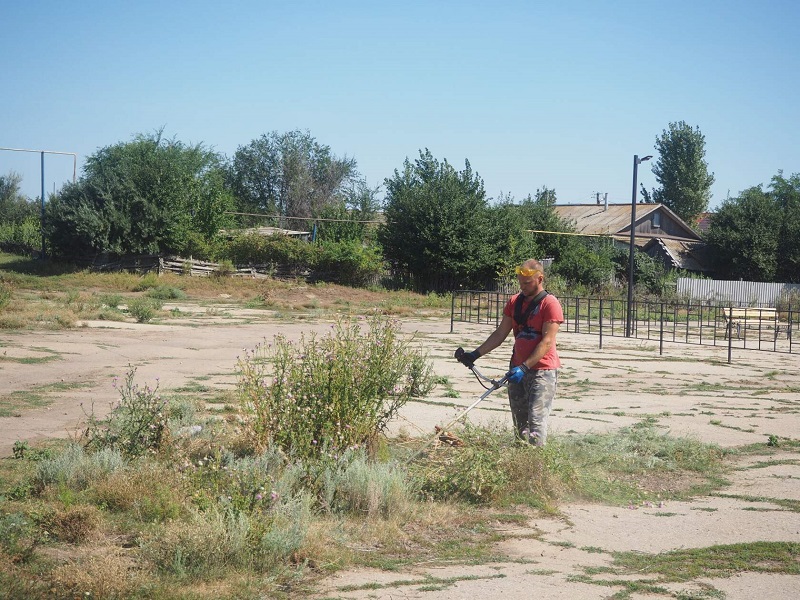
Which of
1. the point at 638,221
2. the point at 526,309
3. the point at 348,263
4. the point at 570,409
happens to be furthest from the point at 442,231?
the point at 526,309

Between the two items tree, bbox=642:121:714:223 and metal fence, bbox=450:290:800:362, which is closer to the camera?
metal fence, bbox=450:290:800:362

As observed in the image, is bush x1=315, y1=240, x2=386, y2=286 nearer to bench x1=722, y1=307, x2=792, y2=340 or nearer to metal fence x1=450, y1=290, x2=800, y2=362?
metal fence x1=450, y1=290, x2=800, y2=362

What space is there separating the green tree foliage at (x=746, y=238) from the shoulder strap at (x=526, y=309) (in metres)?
49.9

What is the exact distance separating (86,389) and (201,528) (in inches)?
295

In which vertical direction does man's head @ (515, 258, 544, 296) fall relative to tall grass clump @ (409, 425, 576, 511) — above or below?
above

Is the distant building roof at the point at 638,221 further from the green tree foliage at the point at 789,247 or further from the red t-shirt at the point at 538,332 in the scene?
the red t-shirt at the point at 538,332

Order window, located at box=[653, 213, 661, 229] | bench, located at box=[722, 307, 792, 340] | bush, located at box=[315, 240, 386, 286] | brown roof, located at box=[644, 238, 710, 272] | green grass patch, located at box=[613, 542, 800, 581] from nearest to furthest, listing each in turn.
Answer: green grass patch, located at box=[613, 542, 800, 581] → bench, located at box=[722, 307, 792, 340] → bush, located at box=[315, 240, 386, 286] → brown roof, located at box=[644, 238, 710, 272] → window, located at box=[653, 213, 661, 229]

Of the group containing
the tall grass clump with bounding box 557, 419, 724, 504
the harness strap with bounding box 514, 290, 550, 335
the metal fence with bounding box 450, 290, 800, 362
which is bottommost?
the tall grass clump with bounding box 557, 419, 724, 504

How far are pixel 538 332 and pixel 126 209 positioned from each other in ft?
127

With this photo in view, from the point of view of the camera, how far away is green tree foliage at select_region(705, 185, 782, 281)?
53.1 m

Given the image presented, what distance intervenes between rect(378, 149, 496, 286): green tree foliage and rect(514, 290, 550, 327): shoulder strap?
37767mm

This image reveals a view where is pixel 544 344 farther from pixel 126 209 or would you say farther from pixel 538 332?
pixel 126 209

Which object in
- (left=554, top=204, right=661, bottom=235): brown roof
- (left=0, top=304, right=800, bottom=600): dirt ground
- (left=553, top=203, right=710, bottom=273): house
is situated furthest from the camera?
(left=554, top=204, right=661, bottom=235): brown roof

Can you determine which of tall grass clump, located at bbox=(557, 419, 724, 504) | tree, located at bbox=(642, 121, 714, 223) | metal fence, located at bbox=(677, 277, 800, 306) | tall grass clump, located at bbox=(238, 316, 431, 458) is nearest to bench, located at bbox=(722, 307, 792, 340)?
tall grass clump, located at bbox=(557, 419, 724, 504)
